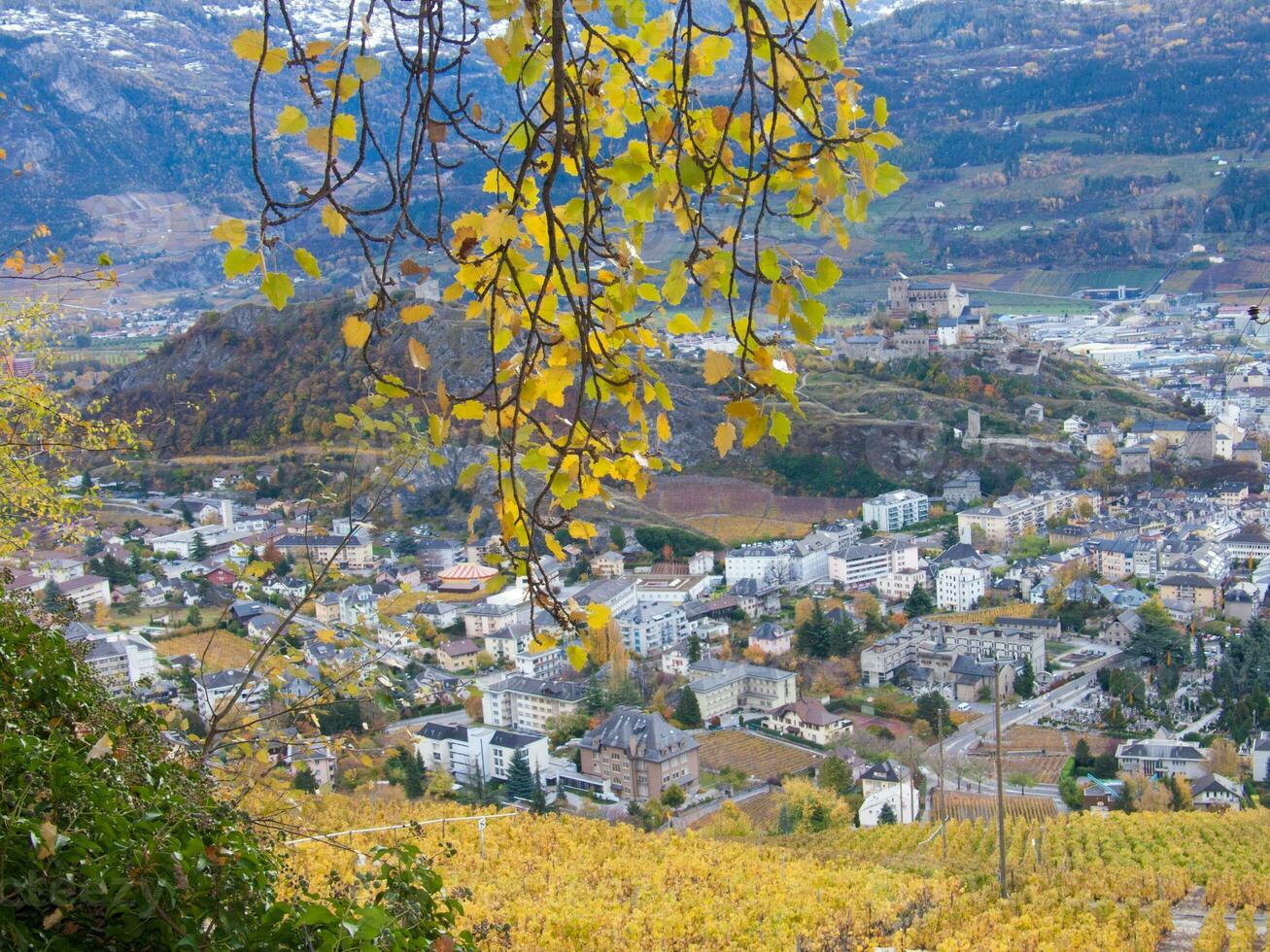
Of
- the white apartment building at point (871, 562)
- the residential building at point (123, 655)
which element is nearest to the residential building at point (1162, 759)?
the white apartment building at point (871, 562)

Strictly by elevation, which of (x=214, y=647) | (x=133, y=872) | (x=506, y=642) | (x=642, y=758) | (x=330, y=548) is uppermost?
(x=133, y=872)

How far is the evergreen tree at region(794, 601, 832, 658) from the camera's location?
45.4 feet

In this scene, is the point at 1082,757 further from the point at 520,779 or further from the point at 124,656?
the point at 124,656

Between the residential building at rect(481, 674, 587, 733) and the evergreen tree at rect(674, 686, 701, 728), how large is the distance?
3.35 ft

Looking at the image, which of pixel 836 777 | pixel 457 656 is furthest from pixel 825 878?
pixel 457 656

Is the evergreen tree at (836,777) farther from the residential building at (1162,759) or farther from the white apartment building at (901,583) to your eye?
the white apartment building at (901,583)

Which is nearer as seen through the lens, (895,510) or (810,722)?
(810,722)

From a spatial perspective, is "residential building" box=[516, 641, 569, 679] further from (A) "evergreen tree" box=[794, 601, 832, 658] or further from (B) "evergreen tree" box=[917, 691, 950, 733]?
(B) "evergreen tree" box=[917, 691, 950, 733]

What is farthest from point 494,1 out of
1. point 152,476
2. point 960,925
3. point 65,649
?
point 152,476

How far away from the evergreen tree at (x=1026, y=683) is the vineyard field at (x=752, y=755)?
294 cm

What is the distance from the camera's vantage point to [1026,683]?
12.9 meters

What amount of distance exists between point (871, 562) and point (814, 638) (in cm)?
370

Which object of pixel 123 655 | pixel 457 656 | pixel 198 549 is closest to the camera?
pixel 123 655

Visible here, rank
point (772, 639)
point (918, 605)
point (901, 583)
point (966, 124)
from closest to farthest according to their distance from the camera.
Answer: point (772, 639), point (918, 605), point (901, 583), point (966, 124)
